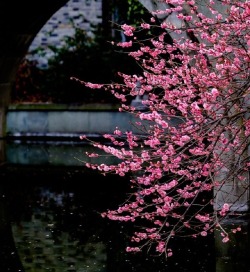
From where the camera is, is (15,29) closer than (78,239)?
No

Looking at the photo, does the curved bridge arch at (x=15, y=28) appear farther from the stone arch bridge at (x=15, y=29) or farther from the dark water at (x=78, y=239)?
the dark water at (x=78, y=239)

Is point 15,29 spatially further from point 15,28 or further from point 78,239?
point 78,239

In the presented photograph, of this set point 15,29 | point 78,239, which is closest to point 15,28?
point 15,29

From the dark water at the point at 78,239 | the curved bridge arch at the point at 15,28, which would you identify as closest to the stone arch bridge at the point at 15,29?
the curved bridge arch at the point at 15,28

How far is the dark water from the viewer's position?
8820 millimetres

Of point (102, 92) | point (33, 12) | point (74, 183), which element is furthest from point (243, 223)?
point (102, 92)

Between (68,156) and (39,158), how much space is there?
0.57 meters

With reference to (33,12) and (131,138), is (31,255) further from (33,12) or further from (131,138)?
(33,12)

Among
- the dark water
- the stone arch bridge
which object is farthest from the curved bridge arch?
the dark water

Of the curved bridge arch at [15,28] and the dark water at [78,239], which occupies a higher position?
the curved bridge arch at [15,28]

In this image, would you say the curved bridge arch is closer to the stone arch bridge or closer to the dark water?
the stone arch bridge

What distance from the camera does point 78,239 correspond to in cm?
1020

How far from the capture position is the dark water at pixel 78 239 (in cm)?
882

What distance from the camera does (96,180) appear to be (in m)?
15.6
